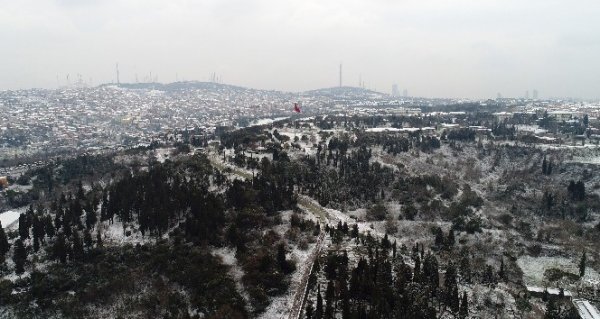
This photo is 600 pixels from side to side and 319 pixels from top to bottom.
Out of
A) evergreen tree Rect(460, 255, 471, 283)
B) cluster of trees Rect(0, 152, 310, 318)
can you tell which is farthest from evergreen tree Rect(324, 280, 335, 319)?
evergreen tree Rect(460, 255, 471, 283)

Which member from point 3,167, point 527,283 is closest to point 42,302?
point 527,283

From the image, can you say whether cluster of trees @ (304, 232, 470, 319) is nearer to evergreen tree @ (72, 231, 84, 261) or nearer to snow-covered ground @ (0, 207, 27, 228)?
evergreen tree @ (72, 231, 84, 261)

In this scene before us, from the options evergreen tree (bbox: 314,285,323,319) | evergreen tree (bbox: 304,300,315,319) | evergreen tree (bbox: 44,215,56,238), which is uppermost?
evergreen tree (bbox: 44,215,56,238)

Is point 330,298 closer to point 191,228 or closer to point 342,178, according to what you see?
point 191,228

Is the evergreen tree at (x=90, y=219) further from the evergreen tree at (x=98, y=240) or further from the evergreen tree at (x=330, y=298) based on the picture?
the evergreen tree at (x=330, y=298)

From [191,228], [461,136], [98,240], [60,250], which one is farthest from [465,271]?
[461,136]

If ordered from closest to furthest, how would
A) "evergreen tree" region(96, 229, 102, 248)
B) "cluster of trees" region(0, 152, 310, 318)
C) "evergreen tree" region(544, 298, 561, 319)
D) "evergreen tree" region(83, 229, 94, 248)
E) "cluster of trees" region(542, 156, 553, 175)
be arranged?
"evergreen tree" region(544, 298, 561, 319)
"cluster of trees" region(0, 152, 310, 318)
"evergreen tree" region(96, 229, 102, 248)
"evergreen tree" region(83, 229, 94, 248)
"cluster of trees" region(542, 156, 553, 175)

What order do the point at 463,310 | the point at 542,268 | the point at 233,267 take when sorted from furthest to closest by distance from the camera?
the point at 542,268 < the point at 233,267 < the point at 463,310

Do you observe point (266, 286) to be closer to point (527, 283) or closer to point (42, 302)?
point (42, 302)

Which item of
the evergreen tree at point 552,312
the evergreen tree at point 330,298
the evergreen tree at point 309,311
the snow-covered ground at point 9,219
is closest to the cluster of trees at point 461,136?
the evergreen tree at point 552,312
